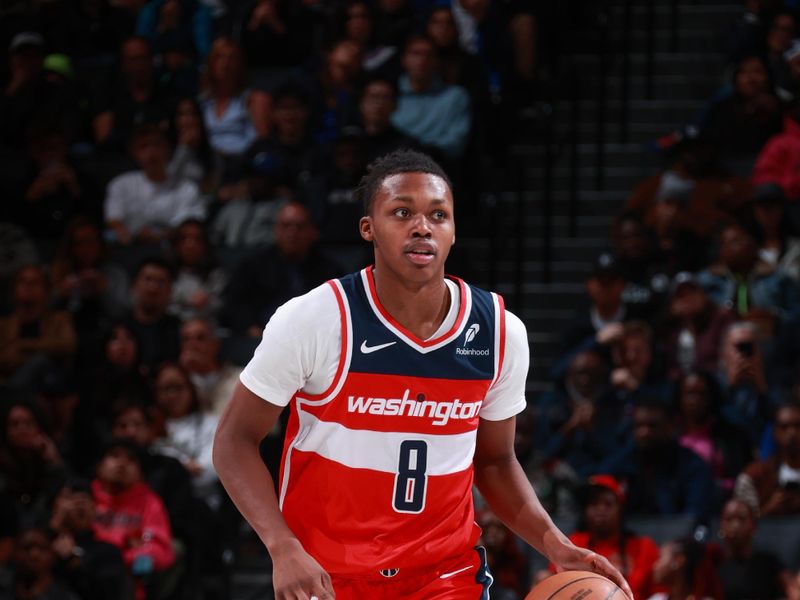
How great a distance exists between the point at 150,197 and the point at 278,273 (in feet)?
5.75

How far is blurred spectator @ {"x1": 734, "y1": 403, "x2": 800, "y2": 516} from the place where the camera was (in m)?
8.31

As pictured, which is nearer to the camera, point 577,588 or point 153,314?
point 577,588

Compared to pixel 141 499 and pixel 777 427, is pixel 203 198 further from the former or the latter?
pixel 777 427

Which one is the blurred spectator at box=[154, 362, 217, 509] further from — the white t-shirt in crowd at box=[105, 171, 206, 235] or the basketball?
the basketball

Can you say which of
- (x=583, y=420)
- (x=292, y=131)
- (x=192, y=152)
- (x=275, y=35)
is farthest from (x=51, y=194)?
(x=583, y=420)

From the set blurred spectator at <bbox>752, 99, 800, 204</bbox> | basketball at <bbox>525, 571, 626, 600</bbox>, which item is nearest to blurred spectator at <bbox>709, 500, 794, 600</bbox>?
blurred spectator at <bbox>752, 99, 800, 204</bbox>

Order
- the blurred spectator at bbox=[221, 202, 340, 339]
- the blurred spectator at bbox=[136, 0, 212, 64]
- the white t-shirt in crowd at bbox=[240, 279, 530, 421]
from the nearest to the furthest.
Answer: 1. the white t-shirt in crowd at bbox=[240, 279, 530, 421]
2. the blurred spectator at bbox=[221, 202, 340, 339]
3. the blurred spectator at bbox=[136, 0, 212, 64]

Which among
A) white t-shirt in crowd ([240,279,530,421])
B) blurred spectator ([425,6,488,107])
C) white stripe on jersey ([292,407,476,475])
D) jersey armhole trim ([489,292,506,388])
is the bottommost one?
blurred spectator ([425,6,488,107])

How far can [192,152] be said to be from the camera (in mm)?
11609

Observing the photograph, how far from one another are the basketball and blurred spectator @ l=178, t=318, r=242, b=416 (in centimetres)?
542

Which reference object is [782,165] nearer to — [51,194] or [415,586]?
[51,194]

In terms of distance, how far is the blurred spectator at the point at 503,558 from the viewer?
8258 millimetres

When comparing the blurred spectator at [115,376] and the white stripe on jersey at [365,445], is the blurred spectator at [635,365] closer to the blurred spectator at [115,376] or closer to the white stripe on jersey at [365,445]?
the blurred spectator at [115,376]

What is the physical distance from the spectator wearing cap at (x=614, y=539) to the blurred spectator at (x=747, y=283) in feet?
6.62
